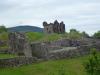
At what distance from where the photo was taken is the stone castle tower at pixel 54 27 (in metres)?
109

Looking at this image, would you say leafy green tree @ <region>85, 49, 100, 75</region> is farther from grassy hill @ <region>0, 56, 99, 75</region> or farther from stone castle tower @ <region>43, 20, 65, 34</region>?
stone castle tower @ <region>43, 20, 65, 34</region>

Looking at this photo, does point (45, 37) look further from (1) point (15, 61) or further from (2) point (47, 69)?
(2) point (47, 69)

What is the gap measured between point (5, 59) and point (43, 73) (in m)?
5.49

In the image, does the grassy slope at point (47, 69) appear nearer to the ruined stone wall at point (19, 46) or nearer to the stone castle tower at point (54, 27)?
the ruined stone wall at point (19, 46)

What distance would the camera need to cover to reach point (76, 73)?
3975 centimetres

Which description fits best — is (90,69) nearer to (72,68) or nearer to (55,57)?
(72,68)

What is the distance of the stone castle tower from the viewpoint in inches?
4309

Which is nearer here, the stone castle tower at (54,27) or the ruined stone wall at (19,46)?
the ruined stone wall at (19,46)

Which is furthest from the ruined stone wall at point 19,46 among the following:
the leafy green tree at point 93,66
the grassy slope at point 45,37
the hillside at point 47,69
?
the grassy slope at point 45,37

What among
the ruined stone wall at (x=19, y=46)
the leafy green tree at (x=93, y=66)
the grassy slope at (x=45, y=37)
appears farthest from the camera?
the grassy slope at (x=45, y=37)

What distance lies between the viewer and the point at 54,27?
111000 mm

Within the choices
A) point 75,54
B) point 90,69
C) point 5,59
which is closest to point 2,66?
point 5,59

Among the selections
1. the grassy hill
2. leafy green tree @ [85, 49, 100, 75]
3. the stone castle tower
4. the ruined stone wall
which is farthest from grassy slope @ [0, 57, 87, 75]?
the stone castle tower

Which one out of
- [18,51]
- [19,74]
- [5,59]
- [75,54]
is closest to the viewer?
[19,74]
